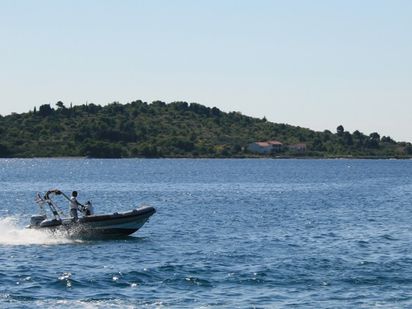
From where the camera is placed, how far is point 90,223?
4169 cm

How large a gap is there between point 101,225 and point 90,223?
0.60 m

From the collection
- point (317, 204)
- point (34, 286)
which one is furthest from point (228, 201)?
point (34, 286)

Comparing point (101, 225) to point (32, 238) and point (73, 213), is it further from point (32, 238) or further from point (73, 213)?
point (32, 238)

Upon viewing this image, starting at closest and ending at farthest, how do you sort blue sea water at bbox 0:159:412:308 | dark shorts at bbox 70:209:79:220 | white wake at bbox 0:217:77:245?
blue sea water at bbox 0:159:412:308
white wake at bbox 0:217:77:245
dark shorts at bbox 70:209:79:220

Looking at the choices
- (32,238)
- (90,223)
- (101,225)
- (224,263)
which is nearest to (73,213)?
(90,223)

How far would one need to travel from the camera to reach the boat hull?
41.4 m

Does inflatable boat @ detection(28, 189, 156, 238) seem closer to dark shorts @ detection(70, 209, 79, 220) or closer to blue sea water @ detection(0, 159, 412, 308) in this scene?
dark shorts @ detection(70, 209, 79, 220)

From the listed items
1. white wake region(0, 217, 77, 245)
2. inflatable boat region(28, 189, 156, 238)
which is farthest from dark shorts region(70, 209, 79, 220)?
white wake region(0, 217, 77, 245)

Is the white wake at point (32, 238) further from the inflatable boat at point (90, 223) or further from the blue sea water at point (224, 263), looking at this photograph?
the inflatable boat at point (90, 223)

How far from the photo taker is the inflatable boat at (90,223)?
136 feet

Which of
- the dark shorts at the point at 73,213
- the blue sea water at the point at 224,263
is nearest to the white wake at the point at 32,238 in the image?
the blue sea water at the point at 224,263

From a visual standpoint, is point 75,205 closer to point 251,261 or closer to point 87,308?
point 251,261

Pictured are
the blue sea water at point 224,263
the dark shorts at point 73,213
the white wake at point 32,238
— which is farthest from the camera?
the dark shorts at point 73,213

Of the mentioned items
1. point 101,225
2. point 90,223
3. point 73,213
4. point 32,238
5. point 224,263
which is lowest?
point 224,263
